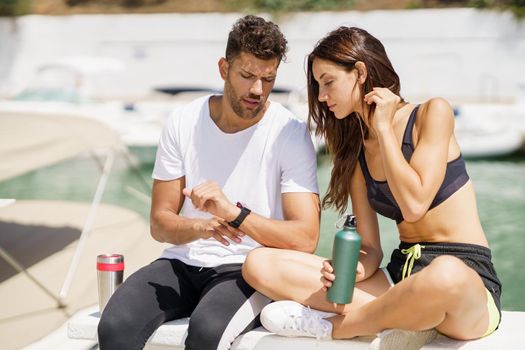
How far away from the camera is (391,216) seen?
2.41 meters

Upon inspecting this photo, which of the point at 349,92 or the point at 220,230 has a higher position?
the point at 349,92

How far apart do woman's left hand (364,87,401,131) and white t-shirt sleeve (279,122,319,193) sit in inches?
12.0

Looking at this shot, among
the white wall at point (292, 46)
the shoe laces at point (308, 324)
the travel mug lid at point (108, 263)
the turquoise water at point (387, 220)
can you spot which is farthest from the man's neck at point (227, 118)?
the white wall at point (292, 46)

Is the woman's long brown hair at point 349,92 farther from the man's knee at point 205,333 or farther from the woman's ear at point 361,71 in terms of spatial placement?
the man's knee at point 205,333

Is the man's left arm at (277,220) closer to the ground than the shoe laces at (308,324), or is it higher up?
higher up

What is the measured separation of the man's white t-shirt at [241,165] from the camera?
2.54 metres

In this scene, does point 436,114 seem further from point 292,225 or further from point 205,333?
point 205,333

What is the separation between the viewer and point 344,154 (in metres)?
2.57

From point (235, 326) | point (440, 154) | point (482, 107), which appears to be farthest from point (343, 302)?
point (482, 107)

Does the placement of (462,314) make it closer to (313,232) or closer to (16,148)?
(313,232)

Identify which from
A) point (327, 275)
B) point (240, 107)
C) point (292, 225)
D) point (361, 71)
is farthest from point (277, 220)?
point (361, 71)

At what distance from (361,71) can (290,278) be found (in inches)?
26.3

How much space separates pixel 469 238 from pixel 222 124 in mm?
911

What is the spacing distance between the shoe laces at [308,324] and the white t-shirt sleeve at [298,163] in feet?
1.39
